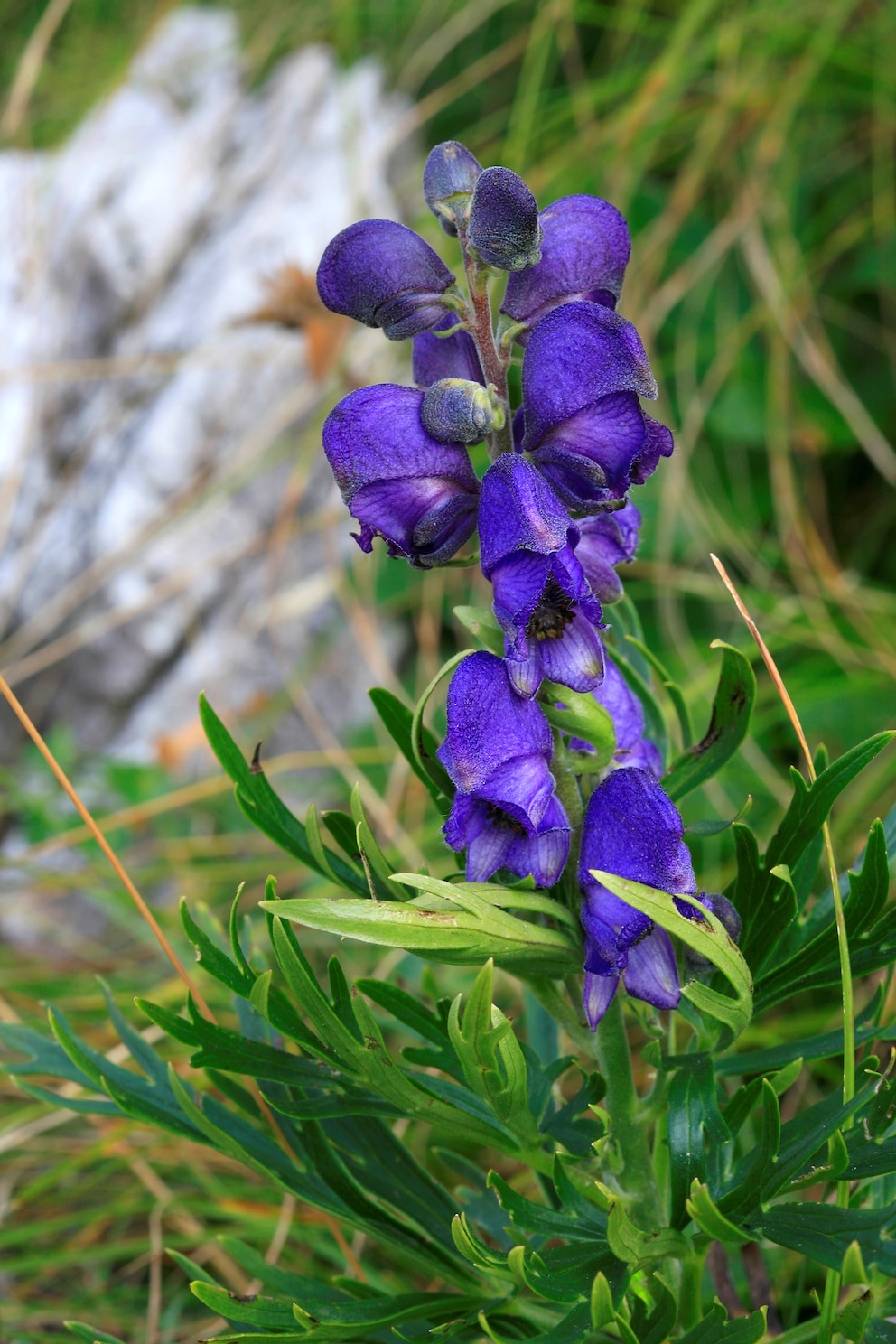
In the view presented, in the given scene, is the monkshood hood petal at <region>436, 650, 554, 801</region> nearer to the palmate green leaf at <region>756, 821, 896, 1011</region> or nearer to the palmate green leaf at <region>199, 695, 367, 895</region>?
the palmate green leaf at <region>199, 695, 367, 895</region>

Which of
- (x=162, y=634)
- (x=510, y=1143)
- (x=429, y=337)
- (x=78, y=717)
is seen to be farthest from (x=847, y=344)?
(x=510, y=1143)

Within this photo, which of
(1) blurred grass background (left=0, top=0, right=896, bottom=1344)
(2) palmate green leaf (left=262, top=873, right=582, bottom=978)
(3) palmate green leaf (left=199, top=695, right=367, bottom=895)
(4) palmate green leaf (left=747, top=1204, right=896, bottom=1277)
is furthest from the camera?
(1) blurred grass background (left=0, top=0, right=896, bottom=1344)

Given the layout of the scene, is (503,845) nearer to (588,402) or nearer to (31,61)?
(588,402)

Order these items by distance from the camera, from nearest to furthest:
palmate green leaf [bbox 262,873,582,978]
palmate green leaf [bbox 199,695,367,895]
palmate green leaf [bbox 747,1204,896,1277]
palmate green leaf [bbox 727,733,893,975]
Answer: palmate green leaf [bbox 262,873,582,978] < palmate green leaf [bbox 747,1204,896,1277] < palmate green leaf [bbox 727,733,893,975] < palmate green leaf [bbox 199,695,367,895]

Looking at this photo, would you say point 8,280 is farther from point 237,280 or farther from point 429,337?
point 429,337

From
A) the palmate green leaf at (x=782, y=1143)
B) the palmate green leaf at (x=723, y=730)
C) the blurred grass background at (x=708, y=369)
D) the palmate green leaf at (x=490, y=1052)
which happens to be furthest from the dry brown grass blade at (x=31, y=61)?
the palmate green leaf at (x=782, y=1143)

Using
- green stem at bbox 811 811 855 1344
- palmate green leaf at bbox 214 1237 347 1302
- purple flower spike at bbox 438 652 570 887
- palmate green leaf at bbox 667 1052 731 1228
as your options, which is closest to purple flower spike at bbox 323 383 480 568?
purple flower spike at bbox 438 652 570 887
